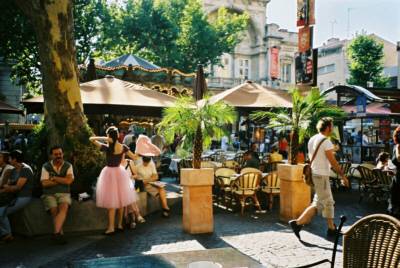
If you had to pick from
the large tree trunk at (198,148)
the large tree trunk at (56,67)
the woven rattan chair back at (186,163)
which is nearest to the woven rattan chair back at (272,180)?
the large tree trunk at (198,148)

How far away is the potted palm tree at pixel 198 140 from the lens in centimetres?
681

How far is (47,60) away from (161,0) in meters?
23.8

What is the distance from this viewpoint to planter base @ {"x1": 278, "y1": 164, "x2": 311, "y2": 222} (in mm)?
7559

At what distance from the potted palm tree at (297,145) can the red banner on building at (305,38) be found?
612 centimetres

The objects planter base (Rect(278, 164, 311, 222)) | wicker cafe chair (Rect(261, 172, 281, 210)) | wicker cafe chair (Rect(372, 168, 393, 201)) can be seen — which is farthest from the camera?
wicker cafe chair (Rect(372, 168, 393, 201))

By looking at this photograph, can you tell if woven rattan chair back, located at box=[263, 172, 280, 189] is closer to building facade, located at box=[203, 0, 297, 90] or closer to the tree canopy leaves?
the tree canopy leaves

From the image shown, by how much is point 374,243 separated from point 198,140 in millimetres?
4614

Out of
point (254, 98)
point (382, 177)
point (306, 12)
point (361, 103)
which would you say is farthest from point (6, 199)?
point (306, 12)

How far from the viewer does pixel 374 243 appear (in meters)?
2.52

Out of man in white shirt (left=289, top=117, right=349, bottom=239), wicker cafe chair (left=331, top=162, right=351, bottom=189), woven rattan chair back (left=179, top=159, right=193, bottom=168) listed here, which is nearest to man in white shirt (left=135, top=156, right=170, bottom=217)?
man in white shirt (left=289, top=117, right=349, bottom=239)

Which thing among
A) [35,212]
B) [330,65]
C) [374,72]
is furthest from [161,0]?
[330,65]

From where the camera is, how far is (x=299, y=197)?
7.62 meters

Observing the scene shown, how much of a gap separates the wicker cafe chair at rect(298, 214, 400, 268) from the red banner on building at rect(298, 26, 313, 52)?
457 inches

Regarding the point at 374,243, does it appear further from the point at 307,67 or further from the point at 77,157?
the point at 307,67
